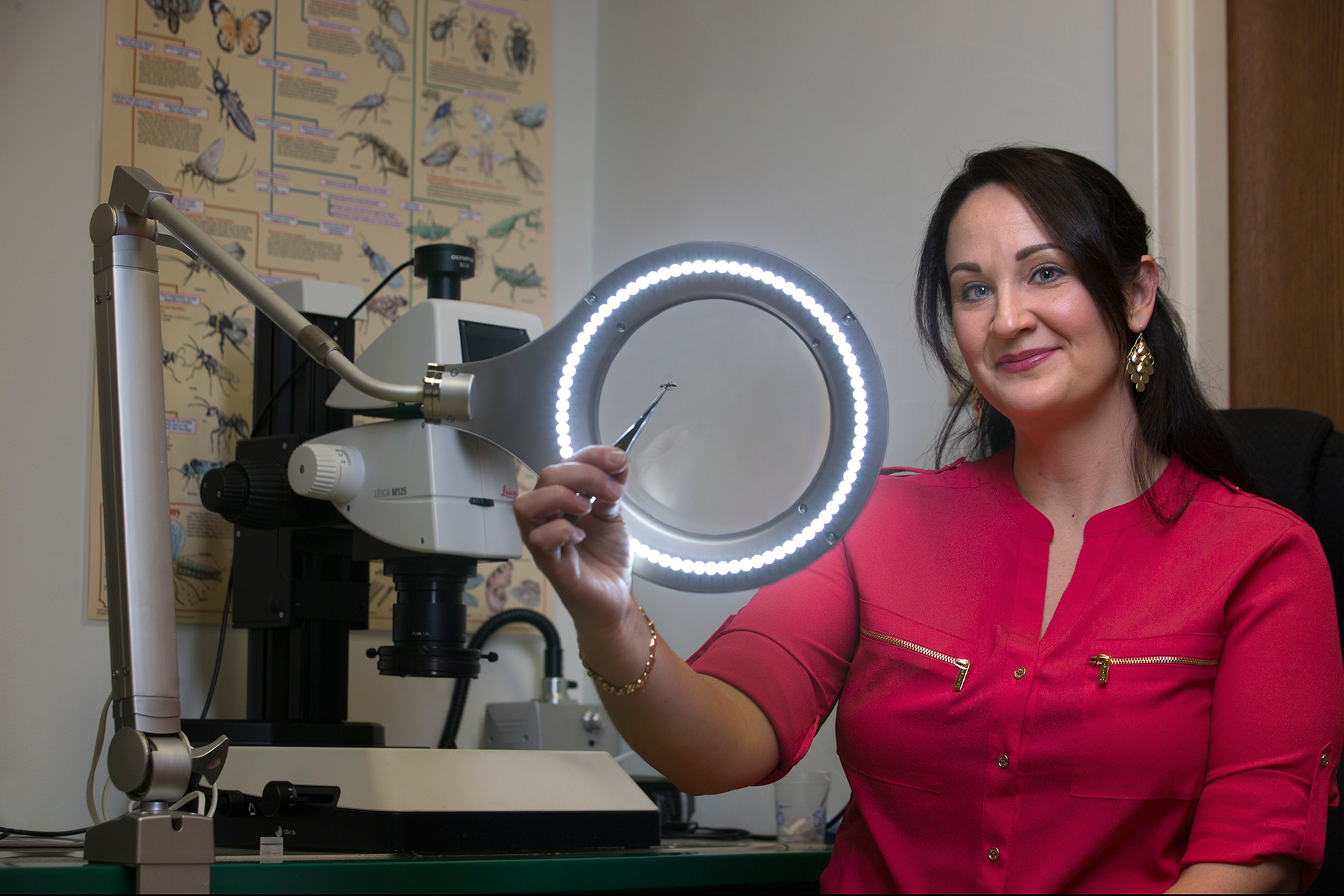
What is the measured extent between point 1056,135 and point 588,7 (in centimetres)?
114

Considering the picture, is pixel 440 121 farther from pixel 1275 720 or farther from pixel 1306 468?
pixel 1275 720

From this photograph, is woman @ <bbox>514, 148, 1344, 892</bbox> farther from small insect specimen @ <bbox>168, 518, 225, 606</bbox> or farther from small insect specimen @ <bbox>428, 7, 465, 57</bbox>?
small insect specimen @ <bbox>428, 7, 465, 57</bbox>

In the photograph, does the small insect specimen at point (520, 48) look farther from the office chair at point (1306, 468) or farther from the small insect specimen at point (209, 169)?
the office chair at point (1306, 468)

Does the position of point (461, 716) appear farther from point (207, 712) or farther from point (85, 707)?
point (85, 707)

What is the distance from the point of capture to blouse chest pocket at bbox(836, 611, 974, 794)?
111 cm

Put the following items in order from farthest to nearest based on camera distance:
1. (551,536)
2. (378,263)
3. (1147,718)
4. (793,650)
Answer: (378,263)
(793,650)
(1147,718)
(551,536)

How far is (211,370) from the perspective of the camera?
1701 mm

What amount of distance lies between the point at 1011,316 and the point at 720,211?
3.11 feet

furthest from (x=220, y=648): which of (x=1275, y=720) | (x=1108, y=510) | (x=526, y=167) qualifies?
(x=1275, y=720)

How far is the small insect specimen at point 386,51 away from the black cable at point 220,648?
2.96 ft

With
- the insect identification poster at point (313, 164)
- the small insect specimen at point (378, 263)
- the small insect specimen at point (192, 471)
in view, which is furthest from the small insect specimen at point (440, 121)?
the small insect specimen at point (192, 471)

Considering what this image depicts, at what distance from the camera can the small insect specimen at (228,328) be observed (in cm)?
171

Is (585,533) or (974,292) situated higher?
(974,292)

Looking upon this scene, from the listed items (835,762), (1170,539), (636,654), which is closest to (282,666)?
Answer: (636,654)
